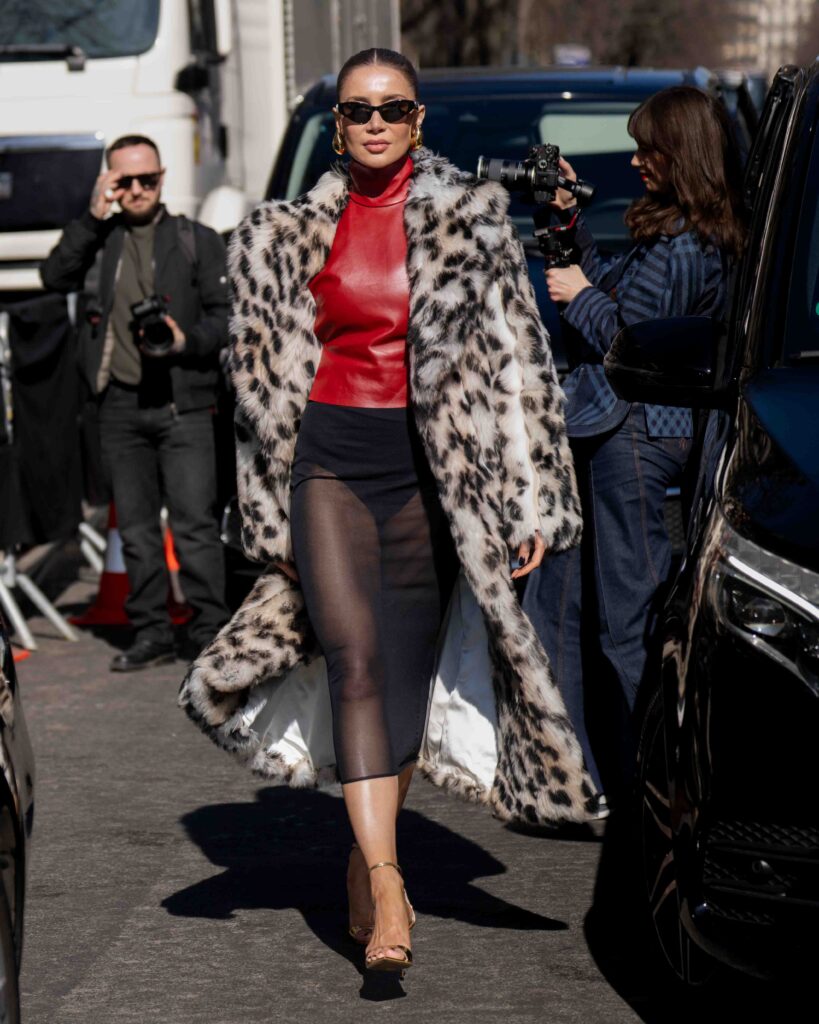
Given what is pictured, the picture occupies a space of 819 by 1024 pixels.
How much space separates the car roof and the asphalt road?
3.26m

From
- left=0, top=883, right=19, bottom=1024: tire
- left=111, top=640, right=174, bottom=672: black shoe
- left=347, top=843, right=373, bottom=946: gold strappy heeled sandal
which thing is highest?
left=0, top=883, right=19, bottom=1024: tire

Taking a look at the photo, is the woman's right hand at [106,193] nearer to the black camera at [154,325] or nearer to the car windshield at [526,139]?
the black camera at [154,325]

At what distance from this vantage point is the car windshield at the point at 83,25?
11.7m

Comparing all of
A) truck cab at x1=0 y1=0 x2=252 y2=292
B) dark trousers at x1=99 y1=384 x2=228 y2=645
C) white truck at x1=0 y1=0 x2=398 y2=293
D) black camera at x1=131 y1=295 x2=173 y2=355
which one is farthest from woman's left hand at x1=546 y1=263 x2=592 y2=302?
truck cab at x1=0 y1=0 x2=252 y2=292

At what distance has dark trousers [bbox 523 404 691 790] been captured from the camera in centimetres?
585

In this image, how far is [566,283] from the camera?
579 cm

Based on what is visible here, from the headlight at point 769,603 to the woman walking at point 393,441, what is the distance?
981 mm

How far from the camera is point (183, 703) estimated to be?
5094mm

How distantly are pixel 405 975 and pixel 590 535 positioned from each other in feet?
5.16

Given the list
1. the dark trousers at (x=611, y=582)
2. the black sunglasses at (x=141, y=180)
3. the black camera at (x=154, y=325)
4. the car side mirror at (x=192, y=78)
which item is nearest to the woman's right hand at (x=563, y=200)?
the dark trousers at (x=611, y=582)

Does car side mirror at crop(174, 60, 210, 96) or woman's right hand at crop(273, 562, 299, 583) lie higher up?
car side mirror at crop(174, 60, 210, 96)

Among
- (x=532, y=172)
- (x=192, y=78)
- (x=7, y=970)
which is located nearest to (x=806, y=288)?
(x=532, y=172)

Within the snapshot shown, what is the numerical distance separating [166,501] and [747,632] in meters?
5.31

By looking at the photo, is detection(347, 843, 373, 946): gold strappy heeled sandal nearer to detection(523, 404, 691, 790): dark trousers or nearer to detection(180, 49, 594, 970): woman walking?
detection(180, 49, 594, 970): woman walking
